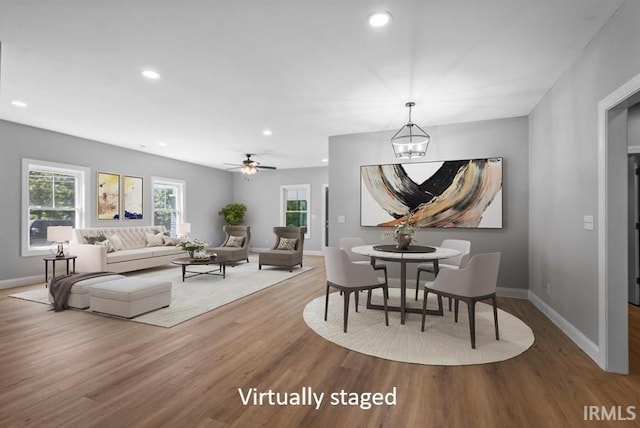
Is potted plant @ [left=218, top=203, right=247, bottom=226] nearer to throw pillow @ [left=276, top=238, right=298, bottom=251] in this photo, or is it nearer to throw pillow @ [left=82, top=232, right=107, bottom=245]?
throw pillow @ [left=276, top=238, right=298, bottom=251]

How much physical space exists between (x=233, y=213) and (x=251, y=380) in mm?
7847

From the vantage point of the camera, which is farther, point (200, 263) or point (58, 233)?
point (200, 263)

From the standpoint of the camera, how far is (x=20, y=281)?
512cm

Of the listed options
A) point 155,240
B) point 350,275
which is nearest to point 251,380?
point 350,275

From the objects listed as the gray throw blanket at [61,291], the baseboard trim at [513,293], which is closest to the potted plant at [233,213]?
the gray throw blanket at [61,291]

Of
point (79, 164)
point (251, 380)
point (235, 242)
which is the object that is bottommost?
point (251, 380)

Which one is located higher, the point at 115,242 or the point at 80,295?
the point at 115,242

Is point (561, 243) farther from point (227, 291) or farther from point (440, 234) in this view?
point (227, 291)

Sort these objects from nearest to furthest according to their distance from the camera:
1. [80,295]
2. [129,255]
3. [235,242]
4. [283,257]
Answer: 1. [80,295]
2. [129,255]
3. [283,257]
4. [235,242]

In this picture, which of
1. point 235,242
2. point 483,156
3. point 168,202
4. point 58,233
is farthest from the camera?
point 168,202

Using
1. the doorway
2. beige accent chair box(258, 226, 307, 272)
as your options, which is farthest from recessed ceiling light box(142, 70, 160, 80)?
the doorway

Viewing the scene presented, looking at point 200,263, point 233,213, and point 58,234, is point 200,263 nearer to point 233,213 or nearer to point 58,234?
point 58,234

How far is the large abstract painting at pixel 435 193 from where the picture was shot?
459cm

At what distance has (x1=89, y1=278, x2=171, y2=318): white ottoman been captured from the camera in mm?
3480
